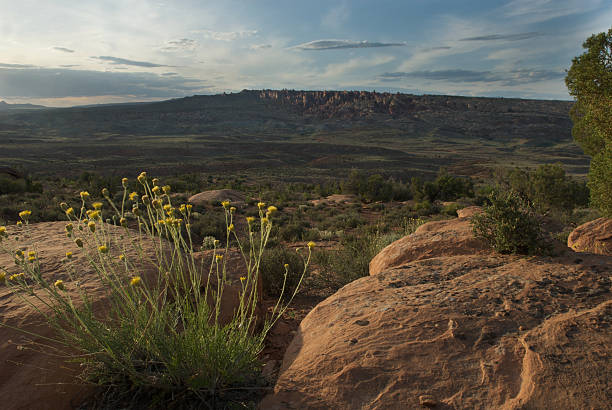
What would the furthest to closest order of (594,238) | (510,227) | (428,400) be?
(594,238), (510,227), (428,400)

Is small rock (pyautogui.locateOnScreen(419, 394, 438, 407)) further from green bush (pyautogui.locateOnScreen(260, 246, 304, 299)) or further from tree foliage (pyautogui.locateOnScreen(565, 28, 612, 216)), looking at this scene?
tree foliage (pyautogui.locateOnScreen(565, 28, 612, 216))

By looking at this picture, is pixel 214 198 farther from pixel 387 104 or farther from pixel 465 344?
pixel 387 104

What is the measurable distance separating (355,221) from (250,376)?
33.9ft

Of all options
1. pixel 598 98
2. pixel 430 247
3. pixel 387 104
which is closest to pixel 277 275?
pixel 430 247

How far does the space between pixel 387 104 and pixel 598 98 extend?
→ 12147 cm

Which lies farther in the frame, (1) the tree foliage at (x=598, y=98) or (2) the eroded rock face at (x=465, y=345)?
(1) the tree foliage at (x=598, y=98)

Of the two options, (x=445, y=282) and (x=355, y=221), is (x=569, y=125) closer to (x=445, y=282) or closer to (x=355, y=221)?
(x=355, y=221)

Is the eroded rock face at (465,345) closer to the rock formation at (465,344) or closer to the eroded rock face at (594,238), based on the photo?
the rock formation at (465,344)

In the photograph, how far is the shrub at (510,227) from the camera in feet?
12.5

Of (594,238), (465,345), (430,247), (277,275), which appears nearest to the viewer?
(465,345)

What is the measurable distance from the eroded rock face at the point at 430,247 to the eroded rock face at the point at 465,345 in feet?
3.06

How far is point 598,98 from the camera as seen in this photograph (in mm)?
7355

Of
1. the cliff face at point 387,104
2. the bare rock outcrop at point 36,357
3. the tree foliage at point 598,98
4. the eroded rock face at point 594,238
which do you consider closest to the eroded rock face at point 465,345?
the bare rock outcrop at point 36,357

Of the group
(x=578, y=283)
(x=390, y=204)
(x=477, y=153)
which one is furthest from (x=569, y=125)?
(x=578, y=283)
